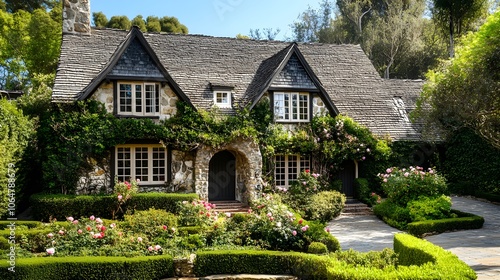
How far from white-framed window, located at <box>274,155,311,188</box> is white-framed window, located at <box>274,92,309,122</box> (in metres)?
1.89

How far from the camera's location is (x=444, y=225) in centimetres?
1509

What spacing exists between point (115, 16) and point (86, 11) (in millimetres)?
19964

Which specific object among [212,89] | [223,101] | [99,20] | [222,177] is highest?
[99,20]

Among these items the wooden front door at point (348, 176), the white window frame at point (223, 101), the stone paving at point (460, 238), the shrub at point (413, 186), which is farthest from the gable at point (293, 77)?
the stone paving at point (460, 238)

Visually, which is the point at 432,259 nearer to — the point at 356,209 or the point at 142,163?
the point at 356,209

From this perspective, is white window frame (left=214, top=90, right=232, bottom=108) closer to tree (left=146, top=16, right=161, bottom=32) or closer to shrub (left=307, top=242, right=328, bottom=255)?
shrub (left=307, top=242, right=328, bottom=255)

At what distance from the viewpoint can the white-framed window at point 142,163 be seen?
1841 cm

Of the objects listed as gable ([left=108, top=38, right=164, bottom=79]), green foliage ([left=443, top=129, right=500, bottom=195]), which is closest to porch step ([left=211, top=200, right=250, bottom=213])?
gable ([left=108, top=38, right=164, bottom=79])

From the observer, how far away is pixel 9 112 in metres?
15.9

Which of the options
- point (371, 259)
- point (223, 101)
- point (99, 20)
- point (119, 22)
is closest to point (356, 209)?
point (223, 101)

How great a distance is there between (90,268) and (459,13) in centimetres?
3121

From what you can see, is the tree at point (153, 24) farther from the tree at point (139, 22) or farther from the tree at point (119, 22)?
the tree at point (119, 22)

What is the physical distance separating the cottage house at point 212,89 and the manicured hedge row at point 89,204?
5.18ft

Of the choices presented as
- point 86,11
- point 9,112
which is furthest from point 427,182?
point 86,11
